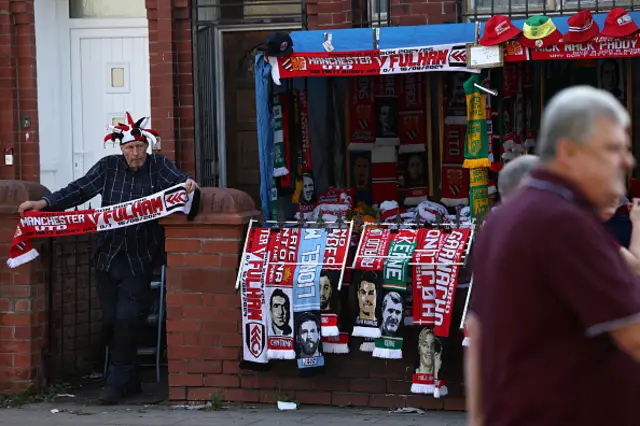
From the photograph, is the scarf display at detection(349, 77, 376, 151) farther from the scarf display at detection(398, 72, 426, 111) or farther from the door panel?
the door panel

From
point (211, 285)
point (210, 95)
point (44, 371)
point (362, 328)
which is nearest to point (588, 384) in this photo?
point (362, 328)

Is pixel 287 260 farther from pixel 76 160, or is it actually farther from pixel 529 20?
pixel 76 160

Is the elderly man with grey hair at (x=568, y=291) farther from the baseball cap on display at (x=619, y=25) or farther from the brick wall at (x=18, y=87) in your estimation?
the brick wall at (x=18, y=87)

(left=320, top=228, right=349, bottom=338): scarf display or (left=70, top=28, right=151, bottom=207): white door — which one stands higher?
(left=70, top=28, right=151, bottom=207): white door

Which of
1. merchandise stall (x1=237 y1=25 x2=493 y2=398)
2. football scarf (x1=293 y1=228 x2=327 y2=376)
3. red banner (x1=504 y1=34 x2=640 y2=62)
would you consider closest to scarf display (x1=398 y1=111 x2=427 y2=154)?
merchandise stall (x1=237 y1=25 x2=493 y2=398)

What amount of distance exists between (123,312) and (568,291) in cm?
592

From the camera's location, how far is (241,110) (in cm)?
1077

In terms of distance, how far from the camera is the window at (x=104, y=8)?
10.8 meters

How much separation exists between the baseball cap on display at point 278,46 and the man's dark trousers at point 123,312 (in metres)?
1.85

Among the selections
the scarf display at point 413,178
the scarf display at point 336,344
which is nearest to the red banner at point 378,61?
the scarf display at point 336,344

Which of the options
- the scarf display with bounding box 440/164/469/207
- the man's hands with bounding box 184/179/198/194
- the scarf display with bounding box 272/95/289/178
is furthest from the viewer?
the scarf display with bounding box 440/164/469/207

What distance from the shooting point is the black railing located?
9203 mm

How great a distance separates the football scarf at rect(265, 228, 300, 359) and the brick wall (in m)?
3.36

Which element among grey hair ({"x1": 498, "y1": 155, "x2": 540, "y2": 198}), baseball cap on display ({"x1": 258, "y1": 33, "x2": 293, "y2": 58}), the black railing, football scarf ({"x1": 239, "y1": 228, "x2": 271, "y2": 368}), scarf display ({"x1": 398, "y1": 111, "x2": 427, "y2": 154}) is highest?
the black railing
